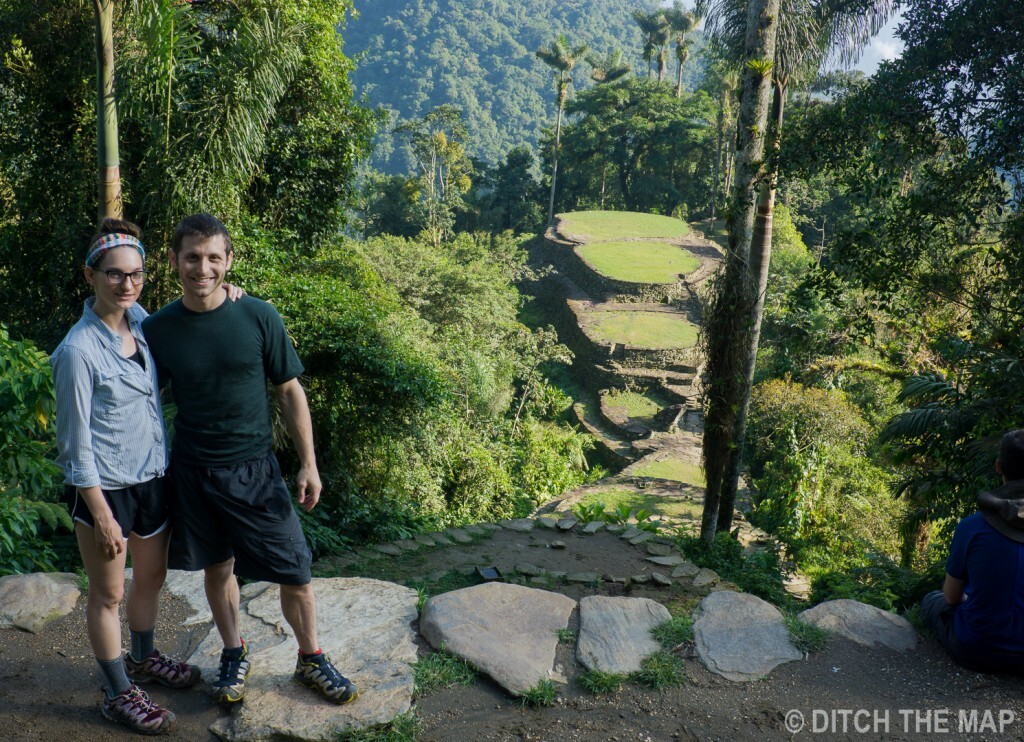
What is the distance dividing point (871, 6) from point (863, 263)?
2.56 m

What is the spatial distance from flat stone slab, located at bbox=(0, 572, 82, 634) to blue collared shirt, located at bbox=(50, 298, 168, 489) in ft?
3.67

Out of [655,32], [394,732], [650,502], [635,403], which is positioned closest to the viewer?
[394,732]

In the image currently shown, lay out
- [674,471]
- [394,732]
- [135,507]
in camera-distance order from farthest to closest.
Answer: [674,471] < [394,732] < [135,507]

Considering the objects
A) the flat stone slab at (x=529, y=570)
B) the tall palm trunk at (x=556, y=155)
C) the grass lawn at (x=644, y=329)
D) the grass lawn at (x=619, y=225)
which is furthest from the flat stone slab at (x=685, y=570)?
the tall palm trunk at (x=556, y=155)

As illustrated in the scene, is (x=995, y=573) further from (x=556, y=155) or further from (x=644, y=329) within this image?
(x=556, y=155)

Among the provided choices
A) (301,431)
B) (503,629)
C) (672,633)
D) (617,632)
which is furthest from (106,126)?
(672,633)

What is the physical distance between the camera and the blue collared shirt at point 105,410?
206cm

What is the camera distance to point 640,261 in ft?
88.9

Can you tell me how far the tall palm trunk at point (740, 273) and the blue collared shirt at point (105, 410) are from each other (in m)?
4.86

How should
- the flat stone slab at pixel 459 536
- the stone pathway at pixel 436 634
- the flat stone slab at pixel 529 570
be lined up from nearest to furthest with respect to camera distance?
the stone pathway at pixel 436 634 < the flat stone slab at pixel 529 570 < the flat stone slab at pixel 459 536

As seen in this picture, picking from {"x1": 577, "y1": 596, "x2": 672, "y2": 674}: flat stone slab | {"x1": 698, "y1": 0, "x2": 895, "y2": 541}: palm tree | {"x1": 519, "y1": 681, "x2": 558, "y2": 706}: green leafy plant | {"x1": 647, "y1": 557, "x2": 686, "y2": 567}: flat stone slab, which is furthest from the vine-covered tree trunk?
{"x1": 519, "y1": 681, "x2": 558, "y2": 706}: green leafy plant

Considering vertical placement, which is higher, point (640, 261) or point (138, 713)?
point (640, 261)

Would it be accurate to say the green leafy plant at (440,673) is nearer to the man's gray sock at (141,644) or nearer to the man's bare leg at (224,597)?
the man's bare leg at (224,597)

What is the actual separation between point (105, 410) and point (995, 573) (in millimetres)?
2707
